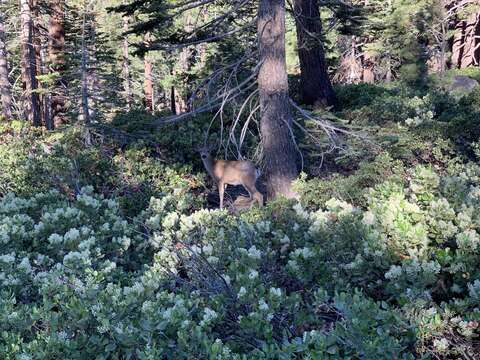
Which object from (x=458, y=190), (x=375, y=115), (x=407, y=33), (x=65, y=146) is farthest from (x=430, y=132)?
(x=407, y=33)

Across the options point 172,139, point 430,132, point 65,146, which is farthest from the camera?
point 172,139

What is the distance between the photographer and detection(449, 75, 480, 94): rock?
68.5 ft

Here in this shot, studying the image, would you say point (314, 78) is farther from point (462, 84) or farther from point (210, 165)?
point (462, 84)

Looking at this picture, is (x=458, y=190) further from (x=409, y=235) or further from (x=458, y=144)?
(x=458, y=144)

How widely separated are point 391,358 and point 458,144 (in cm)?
689

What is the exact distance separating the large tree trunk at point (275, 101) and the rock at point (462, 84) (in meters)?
14.6

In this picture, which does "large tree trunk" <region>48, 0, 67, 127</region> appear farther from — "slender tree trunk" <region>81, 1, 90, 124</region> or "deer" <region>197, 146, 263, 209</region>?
"deer" <region>197, 146, 263, 209</region>

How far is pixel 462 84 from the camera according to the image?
854 inches

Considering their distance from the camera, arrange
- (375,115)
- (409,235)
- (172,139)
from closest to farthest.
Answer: (409,235), (172,139), (375,115)

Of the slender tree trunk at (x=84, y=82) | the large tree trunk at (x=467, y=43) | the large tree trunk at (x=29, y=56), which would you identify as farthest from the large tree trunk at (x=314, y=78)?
the large tree trunk at (x=467, y=43)

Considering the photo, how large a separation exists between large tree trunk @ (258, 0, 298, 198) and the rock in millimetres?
14584

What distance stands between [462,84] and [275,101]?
1629 centimetres

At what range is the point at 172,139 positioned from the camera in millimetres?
10492

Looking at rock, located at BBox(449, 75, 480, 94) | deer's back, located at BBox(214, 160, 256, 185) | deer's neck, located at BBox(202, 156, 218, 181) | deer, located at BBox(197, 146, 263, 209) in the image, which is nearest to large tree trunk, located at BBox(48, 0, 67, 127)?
deer's neck, located at BBox(202, 156, 218, 181)
